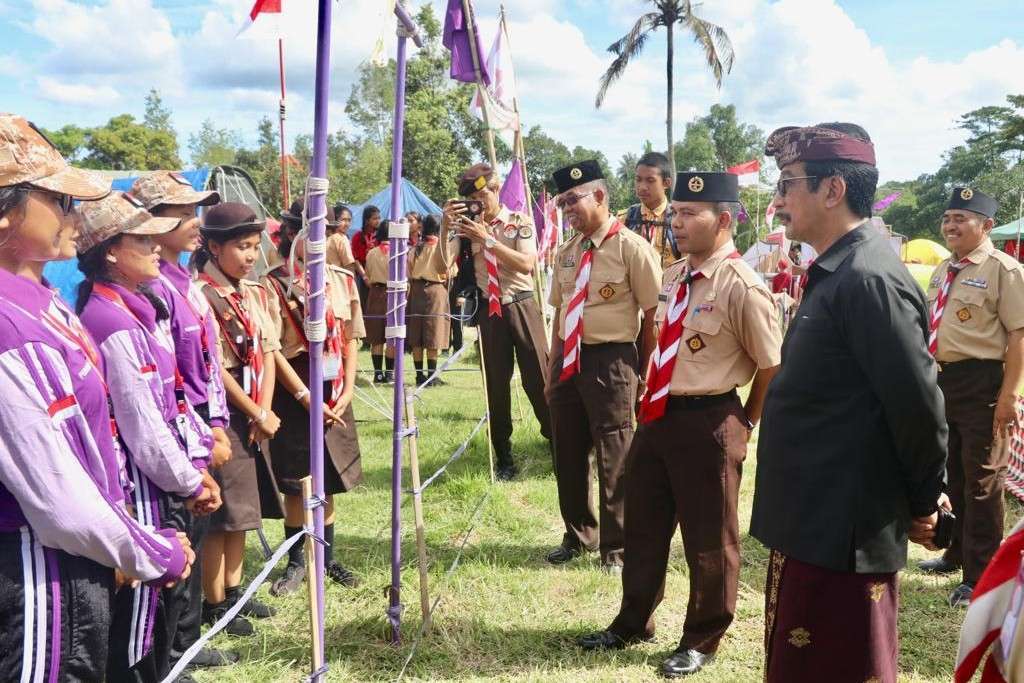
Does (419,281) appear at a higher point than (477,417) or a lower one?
higher

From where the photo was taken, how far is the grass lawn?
3.35m

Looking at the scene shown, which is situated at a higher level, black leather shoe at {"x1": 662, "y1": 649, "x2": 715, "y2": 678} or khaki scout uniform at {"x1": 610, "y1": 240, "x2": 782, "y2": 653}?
khaki scout uniform at {"x1": 610, "y1": 240, "x2": 782, "y2": 653}

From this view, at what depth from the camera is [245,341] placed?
3.58 m

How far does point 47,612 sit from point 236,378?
75.8 inches

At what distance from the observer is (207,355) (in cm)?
301

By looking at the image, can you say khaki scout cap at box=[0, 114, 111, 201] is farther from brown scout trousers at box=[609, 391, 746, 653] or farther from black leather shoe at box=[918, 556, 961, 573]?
black leather shoe at box=[918, 556, 961, 573]

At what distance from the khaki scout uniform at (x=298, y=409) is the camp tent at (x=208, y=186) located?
17.1 feet

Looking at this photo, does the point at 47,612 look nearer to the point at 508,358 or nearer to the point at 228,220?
the point at 228,220

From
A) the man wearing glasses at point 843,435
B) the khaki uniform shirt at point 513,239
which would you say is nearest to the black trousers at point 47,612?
the man wearing glasses at point 843,435

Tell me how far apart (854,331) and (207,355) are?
91.4 inches

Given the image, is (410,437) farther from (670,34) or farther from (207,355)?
(670,34)

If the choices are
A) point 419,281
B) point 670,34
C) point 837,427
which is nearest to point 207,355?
point 837,427

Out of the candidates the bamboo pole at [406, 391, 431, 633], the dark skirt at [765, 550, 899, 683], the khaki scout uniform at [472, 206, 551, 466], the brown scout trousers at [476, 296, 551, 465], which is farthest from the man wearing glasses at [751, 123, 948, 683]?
the brown scout trousers at [476, 296, 551, 465]

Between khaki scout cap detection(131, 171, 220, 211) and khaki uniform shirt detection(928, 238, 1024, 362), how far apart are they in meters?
3.90
